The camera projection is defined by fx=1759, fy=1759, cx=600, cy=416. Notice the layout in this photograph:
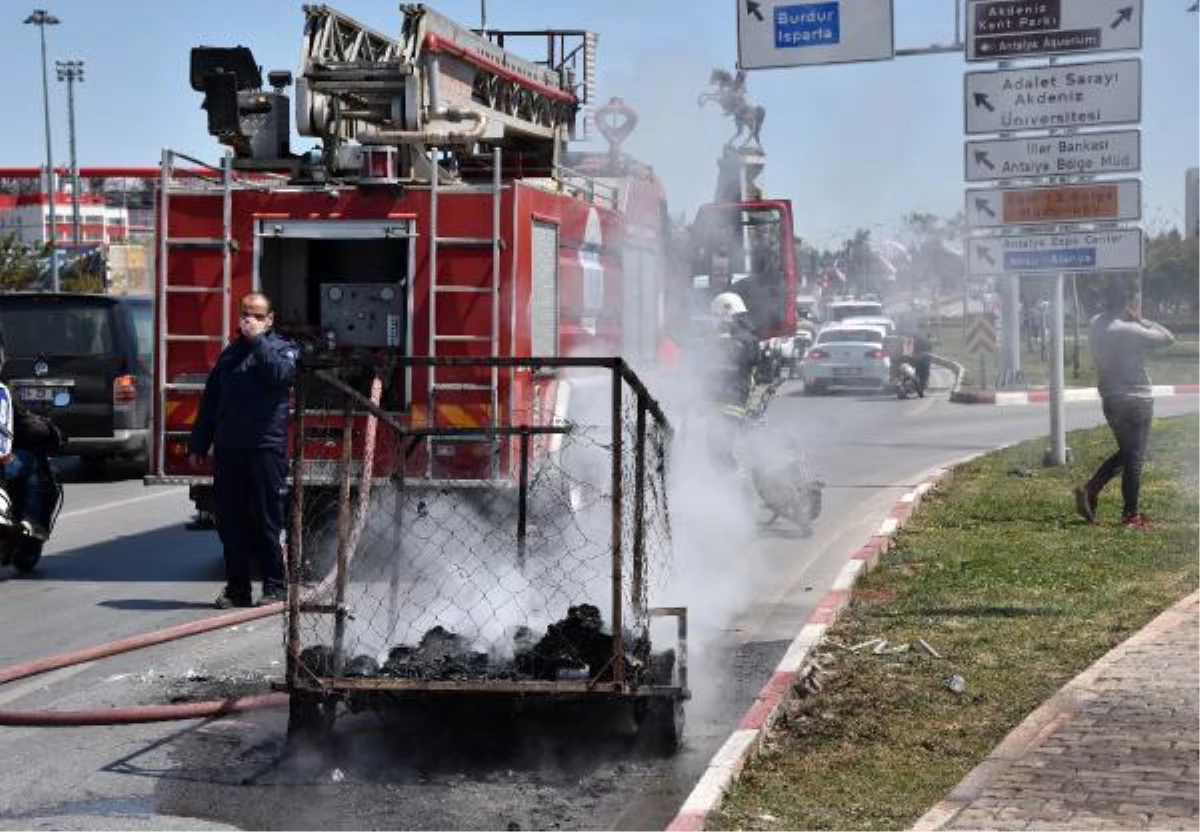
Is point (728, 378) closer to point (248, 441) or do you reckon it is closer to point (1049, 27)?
point (1049, 27)

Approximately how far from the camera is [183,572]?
476 inches

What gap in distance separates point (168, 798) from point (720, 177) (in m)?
14.2

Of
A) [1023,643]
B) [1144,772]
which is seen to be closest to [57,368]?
[1023,643]

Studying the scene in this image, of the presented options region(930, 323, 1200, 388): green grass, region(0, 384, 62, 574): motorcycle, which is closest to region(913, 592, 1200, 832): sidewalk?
region(0, 384, 62, 574): motorcycle

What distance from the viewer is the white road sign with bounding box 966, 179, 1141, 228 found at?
15914mm

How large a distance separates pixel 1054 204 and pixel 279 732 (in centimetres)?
1092

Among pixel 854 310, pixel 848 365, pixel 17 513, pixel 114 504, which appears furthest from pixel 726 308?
pixel 854 310

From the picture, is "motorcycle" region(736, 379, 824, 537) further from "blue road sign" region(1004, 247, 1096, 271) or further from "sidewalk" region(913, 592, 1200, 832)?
"sidewalk" region(913, 592, 1200, 832)

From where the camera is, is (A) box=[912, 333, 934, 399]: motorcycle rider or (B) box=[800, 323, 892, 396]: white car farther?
(B) box=[800, 323, 892, 396]: white car

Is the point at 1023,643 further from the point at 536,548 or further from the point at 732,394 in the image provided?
the point at 732,394

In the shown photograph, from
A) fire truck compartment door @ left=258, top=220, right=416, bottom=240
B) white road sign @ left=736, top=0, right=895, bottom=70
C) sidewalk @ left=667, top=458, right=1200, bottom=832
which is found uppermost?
white road sign @ left=736, top=0, right=895, bottom=70

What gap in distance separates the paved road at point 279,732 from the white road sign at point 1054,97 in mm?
4049

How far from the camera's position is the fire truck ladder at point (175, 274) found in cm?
1159

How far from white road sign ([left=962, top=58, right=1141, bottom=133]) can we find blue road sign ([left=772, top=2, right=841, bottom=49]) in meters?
1.51
